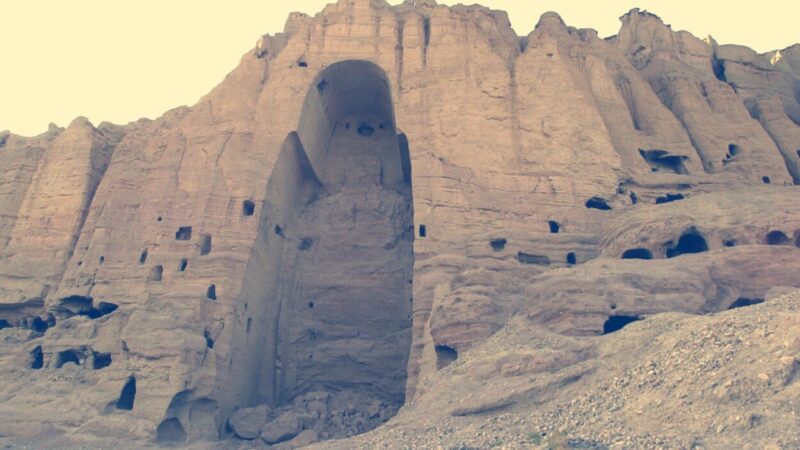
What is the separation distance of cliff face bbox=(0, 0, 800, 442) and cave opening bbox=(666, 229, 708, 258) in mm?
77

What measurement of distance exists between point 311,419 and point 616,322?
9747 mm

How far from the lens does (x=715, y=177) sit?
79.2 feet

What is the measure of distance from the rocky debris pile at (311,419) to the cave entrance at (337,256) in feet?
2.37

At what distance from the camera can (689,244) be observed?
66.2 feet

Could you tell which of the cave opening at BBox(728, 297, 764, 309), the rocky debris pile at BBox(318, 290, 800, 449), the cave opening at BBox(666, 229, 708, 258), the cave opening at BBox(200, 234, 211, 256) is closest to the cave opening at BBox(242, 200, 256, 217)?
the cave opening at BBox(200, 234, 211, 256)

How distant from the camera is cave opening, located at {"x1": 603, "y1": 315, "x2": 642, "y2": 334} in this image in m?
16.1

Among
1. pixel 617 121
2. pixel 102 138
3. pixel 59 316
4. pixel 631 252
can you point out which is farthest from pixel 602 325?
pixel 102 138

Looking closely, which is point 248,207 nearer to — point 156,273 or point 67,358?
point 156,273

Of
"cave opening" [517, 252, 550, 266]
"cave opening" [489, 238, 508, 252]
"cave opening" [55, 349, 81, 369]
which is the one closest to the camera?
"cave opening" [55, 349, 81, 369]

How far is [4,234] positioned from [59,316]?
503 centimetres

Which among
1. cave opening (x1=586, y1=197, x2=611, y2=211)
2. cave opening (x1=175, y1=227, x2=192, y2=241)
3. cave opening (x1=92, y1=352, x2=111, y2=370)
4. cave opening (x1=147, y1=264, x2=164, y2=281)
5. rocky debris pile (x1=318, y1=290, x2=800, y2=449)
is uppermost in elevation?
cave opening (x1=586, y1=197, x2=611, y2=211)

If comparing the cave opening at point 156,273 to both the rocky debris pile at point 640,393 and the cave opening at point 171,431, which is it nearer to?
the cave opening at point 171,431

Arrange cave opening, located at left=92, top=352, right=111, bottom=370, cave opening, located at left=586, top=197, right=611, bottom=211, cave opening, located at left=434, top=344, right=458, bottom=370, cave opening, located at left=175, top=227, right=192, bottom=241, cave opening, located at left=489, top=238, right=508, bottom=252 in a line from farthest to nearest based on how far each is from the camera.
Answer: cave opening, located at left=586, top=197, right=611, bottom=211 → cave opening, located at left=175, top=227, right=192, bottom=241 → cave opening, located at left=489, top=238, right=508, bottom=252 → cave opening, located at left=92, top=352, right=111, bottom=370 → cave opening, located at left=434, top=344, right=458, bottom=370

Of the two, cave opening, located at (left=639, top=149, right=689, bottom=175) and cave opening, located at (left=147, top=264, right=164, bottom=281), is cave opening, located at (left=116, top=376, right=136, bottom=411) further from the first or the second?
cave opening, located at (left=639, top=149, right=689, bottom=175)
